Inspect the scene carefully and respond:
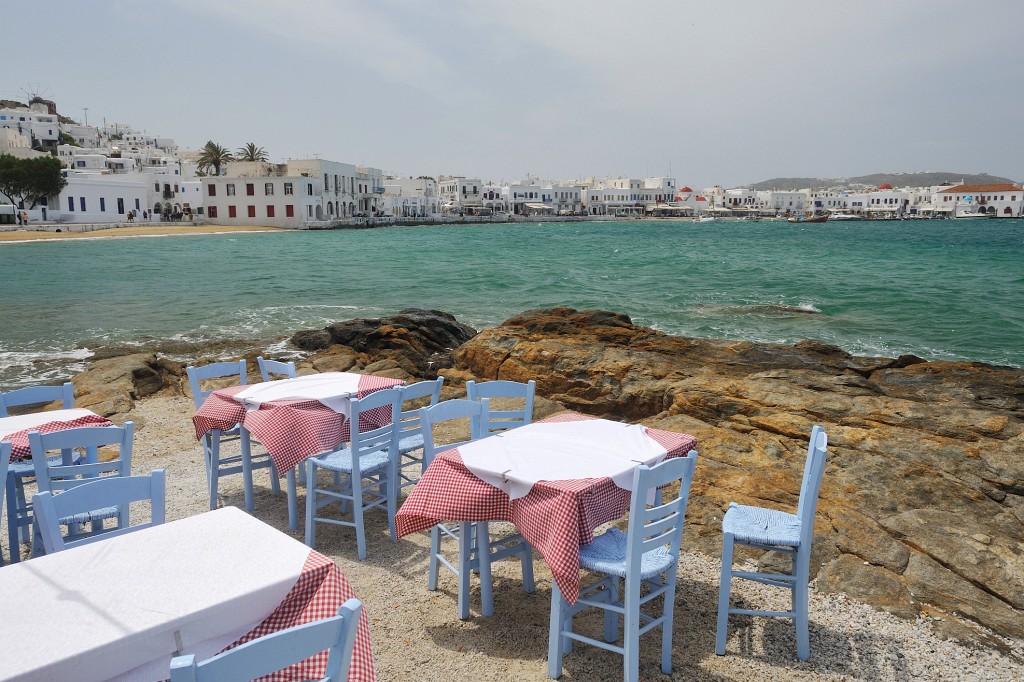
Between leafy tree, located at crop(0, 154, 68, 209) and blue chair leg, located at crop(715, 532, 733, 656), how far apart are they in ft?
237

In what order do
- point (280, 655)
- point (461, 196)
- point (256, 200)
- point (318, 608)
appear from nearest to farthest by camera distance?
point (280, 655) → point (318, 608) → point (256, 200) → point (461, 196)

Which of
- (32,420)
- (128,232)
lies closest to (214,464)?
(32,420)

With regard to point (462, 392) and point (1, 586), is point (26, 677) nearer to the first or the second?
point (1, 586)

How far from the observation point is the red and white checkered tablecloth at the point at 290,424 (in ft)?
17.6

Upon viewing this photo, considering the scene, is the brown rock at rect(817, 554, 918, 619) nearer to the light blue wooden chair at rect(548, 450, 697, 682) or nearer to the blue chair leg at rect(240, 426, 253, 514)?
the light blue wooden chair at rect(548, 450, 697, 682)

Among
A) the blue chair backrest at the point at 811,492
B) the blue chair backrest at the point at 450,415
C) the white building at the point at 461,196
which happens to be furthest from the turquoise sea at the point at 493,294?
the white building at the point at 461,196

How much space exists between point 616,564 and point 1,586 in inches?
100

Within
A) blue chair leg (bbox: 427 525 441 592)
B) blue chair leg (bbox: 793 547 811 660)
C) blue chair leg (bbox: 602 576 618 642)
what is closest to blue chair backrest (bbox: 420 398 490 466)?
blue chair leg (bbox: 427 525 441 592)

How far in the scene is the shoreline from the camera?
52.5 m

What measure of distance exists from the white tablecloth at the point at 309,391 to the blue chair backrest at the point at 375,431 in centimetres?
21

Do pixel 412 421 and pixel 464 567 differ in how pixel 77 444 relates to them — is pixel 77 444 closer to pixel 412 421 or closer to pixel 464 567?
pixel 464 567

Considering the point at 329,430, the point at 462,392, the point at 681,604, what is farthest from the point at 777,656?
the point at 462,392

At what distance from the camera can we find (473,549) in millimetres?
4672

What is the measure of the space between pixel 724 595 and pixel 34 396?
5.52 meters
